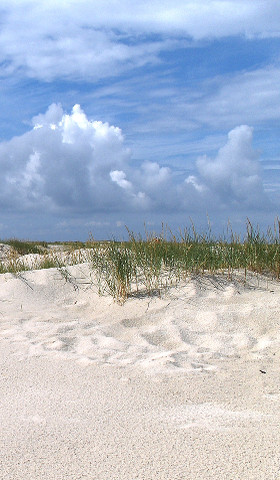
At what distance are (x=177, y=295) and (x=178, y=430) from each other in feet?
8.70

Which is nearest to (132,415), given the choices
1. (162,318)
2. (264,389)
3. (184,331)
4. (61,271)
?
(264,389)

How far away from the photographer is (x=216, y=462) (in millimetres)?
2195

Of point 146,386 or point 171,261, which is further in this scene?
point 171,261

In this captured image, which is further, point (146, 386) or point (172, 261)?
point (172, 261)

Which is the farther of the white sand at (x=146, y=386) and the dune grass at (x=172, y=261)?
the dune grass at (x=172, y=261)

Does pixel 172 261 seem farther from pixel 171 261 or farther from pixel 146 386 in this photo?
pixel 146 386

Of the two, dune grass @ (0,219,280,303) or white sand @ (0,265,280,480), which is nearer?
white sand @ (0,265,280,480)

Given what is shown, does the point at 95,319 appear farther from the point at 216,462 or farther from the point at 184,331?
the point at 216,462

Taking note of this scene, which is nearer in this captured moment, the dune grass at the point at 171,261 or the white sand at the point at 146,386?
the white sand at the point at 146,386

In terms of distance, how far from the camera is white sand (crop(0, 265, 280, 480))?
2242 millimetres

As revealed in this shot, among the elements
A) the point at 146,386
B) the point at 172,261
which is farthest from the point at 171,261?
the point at 146,386

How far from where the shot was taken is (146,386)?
3162 millimetres

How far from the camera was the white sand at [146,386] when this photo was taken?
88.3 inches

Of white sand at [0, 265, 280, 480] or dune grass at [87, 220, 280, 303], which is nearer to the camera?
white sand at [0, 265, 280, 480]
